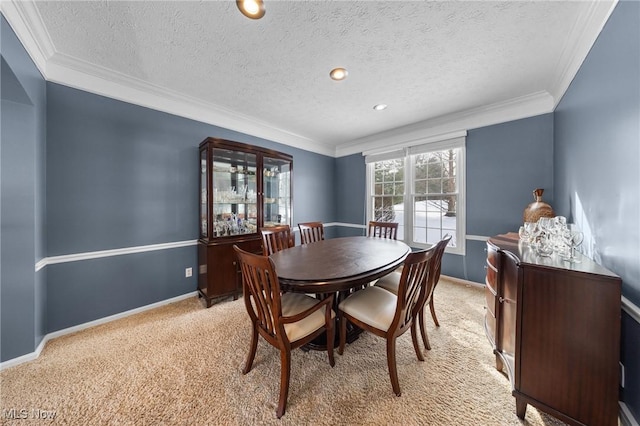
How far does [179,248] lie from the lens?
8.86 feet

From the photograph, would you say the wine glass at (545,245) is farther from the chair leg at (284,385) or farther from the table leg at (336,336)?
the chair leg at (284,385)

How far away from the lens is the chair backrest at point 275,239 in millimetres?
2350

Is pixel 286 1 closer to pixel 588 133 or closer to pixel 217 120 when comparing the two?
pixel 217 120

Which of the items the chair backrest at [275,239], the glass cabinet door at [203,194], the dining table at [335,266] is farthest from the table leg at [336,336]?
the glass cabinet door at [203,194]

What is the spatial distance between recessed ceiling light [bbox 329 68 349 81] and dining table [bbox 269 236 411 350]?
1751 millimetres

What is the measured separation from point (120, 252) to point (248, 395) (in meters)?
2.03

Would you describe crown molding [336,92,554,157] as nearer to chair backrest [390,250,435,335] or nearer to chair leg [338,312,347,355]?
chair backrest [390,250,435,335]

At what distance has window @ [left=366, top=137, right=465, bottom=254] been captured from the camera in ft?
10.8

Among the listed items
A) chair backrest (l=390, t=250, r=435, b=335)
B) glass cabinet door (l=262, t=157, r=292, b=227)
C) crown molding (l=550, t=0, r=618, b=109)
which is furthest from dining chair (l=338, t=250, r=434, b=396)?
glass cabinet door (l=262, t=157, r=292, b=227)

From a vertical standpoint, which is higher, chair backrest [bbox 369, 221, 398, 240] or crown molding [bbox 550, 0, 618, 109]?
crown molding [bbox 550, 0, 618, 109]

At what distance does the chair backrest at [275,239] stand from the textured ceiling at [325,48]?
1.62 meters

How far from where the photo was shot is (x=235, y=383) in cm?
148

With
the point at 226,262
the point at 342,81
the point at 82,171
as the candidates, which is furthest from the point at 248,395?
the point at 342,81

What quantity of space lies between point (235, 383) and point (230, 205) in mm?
2051
